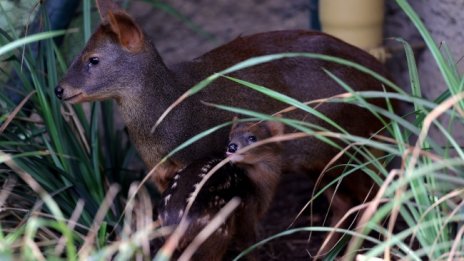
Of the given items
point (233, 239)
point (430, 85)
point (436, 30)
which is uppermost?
point (436, 30)

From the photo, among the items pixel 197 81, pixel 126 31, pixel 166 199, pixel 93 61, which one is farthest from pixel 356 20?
pixel 166 199

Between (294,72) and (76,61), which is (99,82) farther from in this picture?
(294,72)

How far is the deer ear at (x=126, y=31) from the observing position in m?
3.85

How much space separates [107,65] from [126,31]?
0.19 meters

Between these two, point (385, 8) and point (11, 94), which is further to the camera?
point (385, 8)

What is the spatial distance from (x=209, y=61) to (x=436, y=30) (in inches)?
54.4

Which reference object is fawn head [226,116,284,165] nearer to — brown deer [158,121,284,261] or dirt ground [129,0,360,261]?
brown deer [158,121,284,261]

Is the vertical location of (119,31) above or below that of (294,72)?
above

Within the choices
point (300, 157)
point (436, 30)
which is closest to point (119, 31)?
point (300, 157)

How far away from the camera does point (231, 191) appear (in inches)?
150

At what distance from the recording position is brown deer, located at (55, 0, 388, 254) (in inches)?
156

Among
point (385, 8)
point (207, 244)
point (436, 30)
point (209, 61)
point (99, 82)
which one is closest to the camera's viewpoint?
point (207, 244)

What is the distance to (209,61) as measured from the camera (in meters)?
4.37

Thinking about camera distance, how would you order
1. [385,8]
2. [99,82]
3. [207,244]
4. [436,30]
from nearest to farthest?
1. [207,244]
2. [99,82]
3. [436,30]
4. [385,8]
